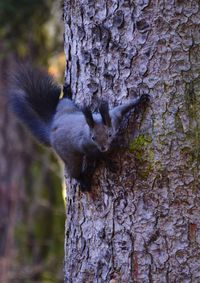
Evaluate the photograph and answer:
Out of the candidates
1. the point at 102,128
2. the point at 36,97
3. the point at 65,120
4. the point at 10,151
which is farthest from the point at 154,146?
the point at 10,151

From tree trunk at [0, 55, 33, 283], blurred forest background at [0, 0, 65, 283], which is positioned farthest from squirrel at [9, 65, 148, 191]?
tree trunk at [0, 55, 33, 283]

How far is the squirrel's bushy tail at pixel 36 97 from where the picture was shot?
8.57 feet

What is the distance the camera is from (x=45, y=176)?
6.70 m

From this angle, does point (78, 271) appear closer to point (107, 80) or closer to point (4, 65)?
point (107, 80)

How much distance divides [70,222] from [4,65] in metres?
4.22

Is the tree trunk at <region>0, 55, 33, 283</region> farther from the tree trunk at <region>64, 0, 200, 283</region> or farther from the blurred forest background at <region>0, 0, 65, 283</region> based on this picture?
the tree trunk at <region>64, 0, 200, 283</region>

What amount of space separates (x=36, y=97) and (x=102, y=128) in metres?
0.52

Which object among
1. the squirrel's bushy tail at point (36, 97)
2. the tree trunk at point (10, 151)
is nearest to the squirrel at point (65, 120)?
the squirrel's bushy tail at point (36, 97)

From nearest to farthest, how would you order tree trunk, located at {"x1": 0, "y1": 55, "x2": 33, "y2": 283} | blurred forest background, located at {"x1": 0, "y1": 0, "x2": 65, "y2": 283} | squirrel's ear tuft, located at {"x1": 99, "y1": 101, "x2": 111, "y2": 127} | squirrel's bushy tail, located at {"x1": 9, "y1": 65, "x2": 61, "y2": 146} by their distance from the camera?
squirrel's ear tuft, located at {"x1": 99, "y1": 101, "x2": 111, "y2": 127} → squirrel's bushy tail, located at {"x1": 9, "y1": 65, "x2": 61, "y2": 146} → blurred forest background, located at {"x1": 0, "y1": 0, "x2": 65, "y2": 283} → tree trunk, located at {"x1": 0, "y1": 55, "x2": 33, "y2": 283}

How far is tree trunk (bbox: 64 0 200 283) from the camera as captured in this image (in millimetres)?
2227

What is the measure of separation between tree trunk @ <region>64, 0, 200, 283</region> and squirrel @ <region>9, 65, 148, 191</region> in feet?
0.27

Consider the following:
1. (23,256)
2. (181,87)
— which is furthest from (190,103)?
(23,256)

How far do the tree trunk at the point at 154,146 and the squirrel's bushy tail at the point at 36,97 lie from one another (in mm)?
351

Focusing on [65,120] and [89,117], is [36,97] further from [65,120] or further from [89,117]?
[89,117]
